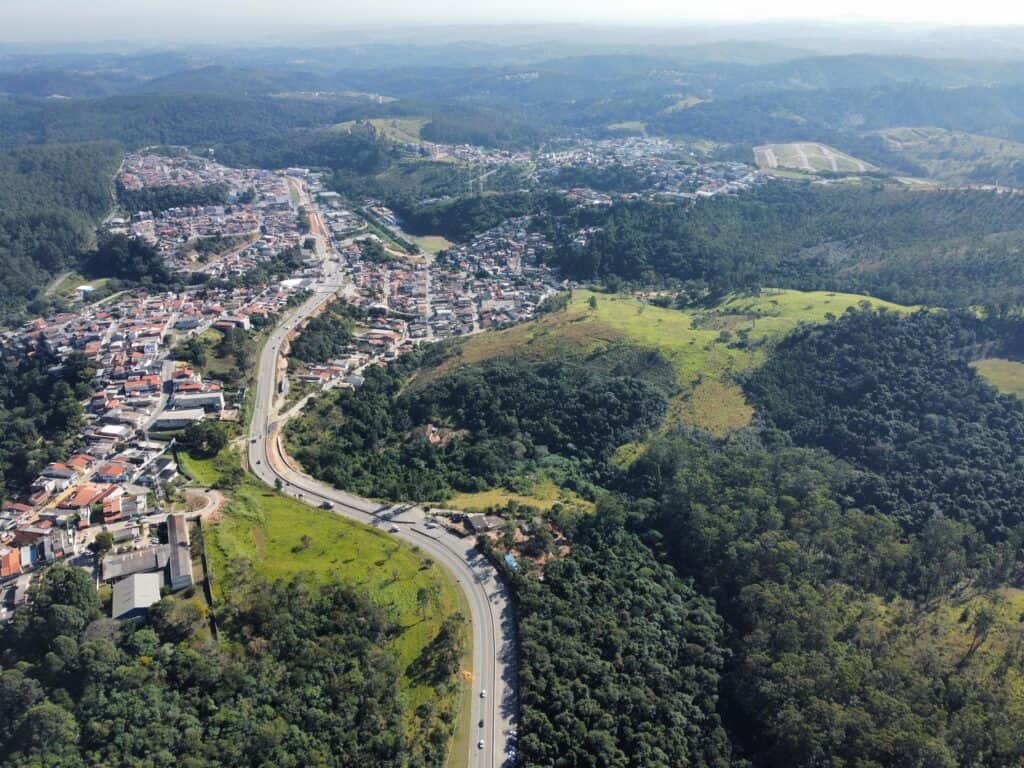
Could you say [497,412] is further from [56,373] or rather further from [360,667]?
[56,373]

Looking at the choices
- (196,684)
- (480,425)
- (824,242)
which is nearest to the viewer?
(196,684)

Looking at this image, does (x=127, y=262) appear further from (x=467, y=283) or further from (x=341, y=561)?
(x=341, y=561)

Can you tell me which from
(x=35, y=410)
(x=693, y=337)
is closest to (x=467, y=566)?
(x=35, y=410)

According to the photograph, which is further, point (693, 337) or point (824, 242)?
point (824, 242)

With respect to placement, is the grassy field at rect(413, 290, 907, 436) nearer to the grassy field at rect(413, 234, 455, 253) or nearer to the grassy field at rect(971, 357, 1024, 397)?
the grassy field at rect(971, 357, 1024, 397)

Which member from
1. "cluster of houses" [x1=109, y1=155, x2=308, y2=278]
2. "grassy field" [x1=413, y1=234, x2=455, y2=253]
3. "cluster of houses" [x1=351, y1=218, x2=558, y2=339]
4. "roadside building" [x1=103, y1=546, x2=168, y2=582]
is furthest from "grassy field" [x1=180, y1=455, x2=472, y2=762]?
"grassy field" [x1=413, y1=234, x2=455, y2=253]

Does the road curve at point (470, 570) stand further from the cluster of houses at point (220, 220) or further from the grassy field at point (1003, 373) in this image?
the grassy field at point (1003, 373)
